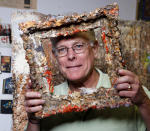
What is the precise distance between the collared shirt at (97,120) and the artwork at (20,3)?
0.52 meters

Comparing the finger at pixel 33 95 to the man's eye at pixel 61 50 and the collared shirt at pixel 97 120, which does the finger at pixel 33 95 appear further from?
the man's eye at pixel 61 50

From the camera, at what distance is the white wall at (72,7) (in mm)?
1080

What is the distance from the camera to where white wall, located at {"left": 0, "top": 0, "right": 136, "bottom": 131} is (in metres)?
1.08

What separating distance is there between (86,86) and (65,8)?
1.77 ft

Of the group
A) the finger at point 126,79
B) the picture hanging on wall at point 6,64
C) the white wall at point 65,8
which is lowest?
the finger at point 126,79

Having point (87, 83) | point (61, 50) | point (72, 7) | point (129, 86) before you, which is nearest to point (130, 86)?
point (129, 86)

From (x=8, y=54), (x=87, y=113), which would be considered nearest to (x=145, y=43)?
(x=87, y=113)

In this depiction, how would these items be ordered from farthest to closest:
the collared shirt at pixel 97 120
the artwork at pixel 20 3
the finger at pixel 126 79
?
the artwork at pixel 20 3 → the collared shirt at pixel 97 120 → the finger at pixel 126 79

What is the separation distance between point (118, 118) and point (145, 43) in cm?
51

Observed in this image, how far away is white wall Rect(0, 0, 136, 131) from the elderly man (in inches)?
14.9

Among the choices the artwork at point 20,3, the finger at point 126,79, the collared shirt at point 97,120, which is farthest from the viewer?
the artwork at point 20,3

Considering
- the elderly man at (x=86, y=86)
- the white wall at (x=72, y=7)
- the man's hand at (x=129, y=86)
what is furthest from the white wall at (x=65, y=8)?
the man's hand at (x=129, y=86)

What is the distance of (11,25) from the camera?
3.48 ft

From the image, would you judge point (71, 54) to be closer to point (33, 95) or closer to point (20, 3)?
point (33, 95)
